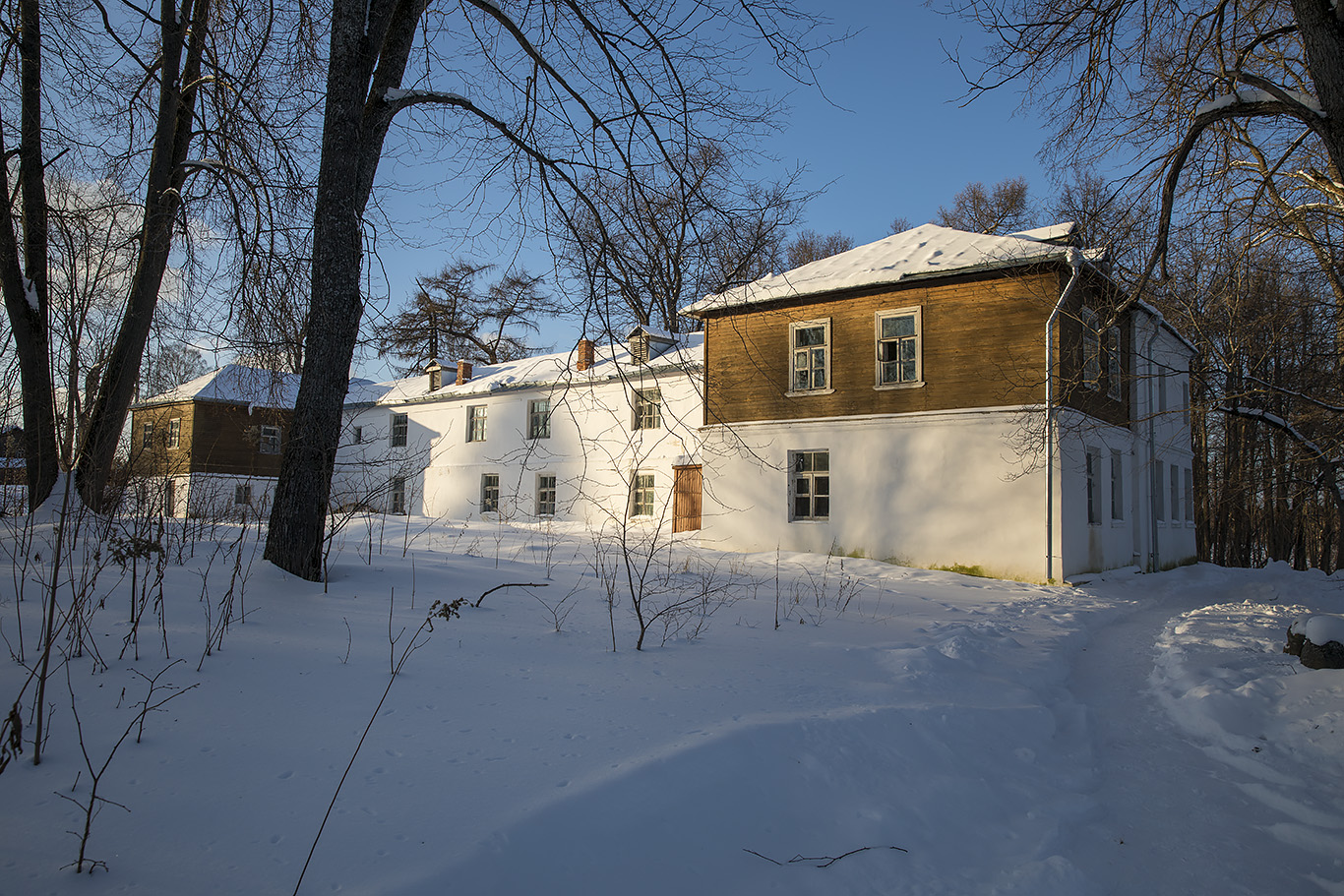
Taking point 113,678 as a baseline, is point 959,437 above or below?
above

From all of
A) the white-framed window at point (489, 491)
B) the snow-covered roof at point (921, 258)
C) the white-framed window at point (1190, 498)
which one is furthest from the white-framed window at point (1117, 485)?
the white-framed window at point (489, 491)

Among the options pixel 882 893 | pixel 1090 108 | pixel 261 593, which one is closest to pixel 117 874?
pixel 882 893

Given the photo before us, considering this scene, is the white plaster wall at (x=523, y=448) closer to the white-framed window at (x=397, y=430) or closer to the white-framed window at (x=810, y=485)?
the white-framed window at (x=397, y=430)

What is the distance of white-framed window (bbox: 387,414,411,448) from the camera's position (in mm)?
31531

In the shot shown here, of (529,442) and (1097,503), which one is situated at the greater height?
(529,442)

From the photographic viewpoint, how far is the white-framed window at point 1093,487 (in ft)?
51.2

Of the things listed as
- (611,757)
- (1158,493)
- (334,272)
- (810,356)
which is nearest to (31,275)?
(334,272)

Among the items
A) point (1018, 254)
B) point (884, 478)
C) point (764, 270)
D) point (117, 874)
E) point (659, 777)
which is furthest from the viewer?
point (884, 478)

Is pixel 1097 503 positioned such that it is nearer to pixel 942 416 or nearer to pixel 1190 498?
pixel 942 416

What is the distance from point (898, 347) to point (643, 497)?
10.4 m

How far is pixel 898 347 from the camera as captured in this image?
1614 centimetres

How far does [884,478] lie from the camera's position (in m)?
16.0

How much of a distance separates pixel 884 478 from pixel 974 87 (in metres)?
10.2

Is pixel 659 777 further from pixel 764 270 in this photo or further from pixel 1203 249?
pixel 1203 249
